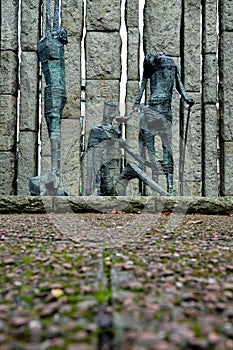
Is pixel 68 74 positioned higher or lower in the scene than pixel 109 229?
higher

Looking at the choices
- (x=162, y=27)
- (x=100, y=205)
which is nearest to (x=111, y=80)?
(x=162, y=27)

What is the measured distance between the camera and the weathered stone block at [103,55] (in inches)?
314

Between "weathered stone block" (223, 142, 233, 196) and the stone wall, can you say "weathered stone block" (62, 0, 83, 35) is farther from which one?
"weathered stone block" (223, 142, 233, 196)

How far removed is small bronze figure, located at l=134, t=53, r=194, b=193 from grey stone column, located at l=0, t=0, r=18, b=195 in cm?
284

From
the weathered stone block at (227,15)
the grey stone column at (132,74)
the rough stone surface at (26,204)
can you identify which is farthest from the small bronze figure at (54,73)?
the weathered stone block at (227,15)

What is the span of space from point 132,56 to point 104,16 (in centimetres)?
80

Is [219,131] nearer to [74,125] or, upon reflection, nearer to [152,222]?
[74,125]

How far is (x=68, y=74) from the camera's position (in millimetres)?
8008

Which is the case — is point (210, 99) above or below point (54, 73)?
above

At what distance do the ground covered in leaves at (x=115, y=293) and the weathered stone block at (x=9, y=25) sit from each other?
231 inches

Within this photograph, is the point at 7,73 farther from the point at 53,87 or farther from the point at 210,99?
the point at 210,99

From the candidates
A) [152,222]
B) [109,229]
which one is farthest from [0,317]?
[152,222]

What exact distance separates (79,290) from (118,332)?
0.40 metres

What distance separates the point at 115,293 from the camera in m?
1.54
